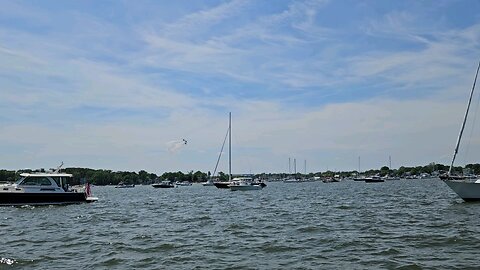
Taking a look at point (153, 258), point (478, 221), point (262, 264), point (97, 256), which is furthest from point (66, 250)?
point (478, 221)

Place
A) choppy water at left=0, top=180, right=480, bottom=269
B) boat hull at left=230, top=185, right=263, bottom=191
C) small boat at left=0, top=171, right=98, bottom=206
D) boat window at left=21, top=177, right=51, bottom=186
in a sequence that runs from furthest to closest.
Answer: boat hull at left=230, top=185, right=263, bottom=191 < boat window at left=21, top=177, right=51, bottom=186 < small boat at left=0, top=171, right=98, bottom=206 < choppy water at left=0, top=180, right=480, bottom=269

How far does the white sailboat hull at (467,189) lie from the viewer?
43.6 m

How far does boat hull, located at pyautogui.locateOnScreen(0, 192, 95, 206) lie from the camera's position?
45.3 metres

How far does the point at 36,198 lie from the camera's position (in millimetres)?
46500

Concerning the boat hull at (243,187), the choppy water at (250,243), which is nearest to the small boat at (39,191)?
the choppy water at (250,243)

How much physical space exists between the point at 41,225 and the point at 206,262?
58.7ft

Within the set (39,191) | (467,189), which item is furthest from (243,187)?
(467,189)

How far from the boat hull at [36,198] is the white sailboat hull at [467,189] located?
36.1 metres

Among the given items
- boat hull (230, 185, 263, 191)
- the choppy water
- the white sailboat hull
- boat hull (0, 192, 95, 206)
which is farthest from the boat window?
boat hull (230, 185, 263, 191)

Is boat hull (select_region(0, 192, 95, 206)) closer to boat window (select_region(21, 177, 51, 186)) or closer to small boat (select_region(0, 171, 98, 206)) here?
small boat (select_region(0, 171, 98, 206))

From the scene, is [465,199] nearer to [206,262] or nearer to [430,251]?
[430,251]

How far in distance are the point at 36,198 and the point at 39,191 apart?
69cm

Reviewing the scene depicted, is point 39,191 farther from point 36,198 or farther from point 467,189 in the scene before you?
point 467,189

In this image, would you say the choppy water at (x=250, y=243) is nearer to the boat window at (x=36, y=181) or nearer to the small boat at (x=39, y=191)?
the small boat at (x=39, y=191)
